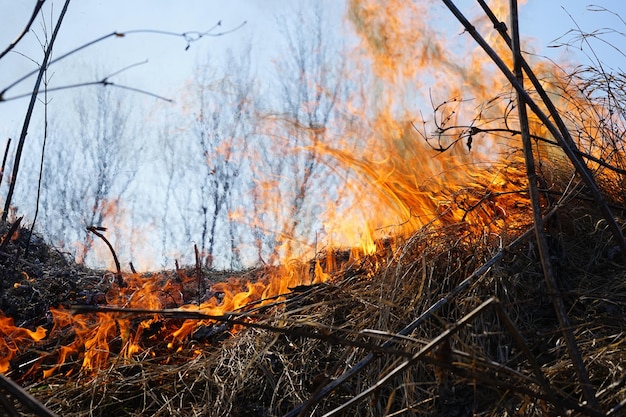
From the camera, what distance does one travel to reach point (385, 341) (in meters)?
2.73

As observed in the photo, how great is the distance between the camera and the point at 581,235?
3.46m

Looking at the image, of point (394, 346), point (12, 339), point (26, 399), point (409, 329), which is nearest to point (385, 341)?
point (394, 346)

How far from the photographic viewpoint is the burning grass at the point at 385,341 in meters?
2.59

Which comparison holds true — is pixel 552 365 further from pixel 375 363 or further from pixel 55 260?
pixel 55 260

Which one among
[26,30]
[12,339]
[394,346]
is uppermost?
[26,30]

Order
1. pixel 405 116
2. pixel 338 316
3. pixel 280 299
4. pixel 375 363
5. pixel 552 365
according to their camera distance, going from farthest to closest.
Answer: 1. pixel 405 116
2. pixel 280 299
3. pixel 338 316
4. pixel 375 363
5. pixel 552 365

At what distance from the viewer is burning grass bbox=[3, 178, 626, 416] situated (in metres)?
2.59

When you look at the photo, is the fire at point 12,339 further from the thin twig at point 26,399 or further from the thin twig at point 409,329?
the thin twig at point 26,399

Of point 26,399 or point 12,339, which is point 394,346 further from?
point 12,339

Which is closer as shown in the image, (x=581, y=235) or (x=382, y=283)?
(x=382, y=283)

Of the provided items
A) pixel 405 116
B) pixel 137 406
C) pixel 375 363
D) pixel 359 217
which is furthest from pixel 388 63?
pixel 137 406

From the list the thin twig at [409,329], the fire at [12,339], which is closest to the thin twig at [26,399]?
the thin twig at [409,329]

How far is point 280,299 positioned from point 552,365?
1.70 meters

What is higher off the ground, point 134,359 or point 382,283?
point 382,283
